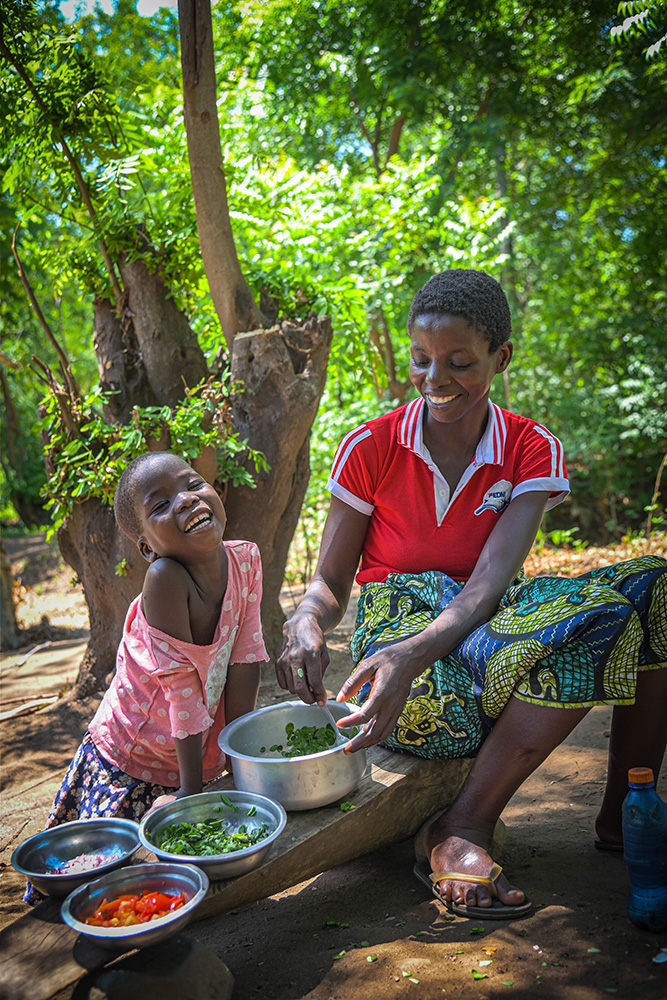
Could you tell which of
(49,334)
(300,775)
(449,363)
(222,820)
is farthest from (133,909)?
(49,334)

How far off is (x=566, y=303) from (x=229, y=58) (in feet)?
15.7

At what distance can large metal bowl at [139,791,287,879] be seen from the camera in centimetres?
166

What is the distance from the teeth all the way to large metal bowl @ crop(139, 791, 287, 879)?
73cm

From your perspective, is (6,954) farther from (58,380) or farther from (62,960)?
(58,380)

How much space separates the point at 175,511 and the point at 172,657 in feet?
1.40

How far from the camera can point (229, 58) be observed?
7.69 meters

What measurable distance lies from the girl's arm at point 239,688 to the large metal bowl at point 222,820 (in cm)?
49

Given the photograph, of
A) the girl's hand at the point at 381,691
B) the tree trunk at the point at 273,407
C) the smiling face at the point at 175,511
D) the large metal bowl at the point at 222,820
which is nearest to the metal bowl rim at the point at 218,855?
the large metal bowl at the point at 222,820

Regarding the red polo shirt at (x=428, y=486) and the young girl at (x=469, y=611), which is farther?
the red polo shirt at (x=428, y=486)

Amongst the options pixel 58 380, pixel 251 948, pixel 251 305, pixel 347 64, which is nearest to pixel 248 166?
pixel 251 305

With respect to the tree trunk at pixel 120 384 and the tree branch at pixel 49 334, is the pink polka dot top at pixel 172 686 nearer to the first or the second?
the tree trunk at pixel 120 384

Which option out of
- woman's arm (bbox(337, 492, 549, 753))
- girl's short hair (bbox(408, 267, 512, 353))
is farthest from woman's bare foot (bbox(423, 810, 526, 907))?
girl's short hair (bbox(408, 267, 512, 353))

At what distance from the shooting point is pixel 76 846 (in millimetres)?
1875

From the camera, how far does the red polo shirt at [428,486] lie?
7.70ft
